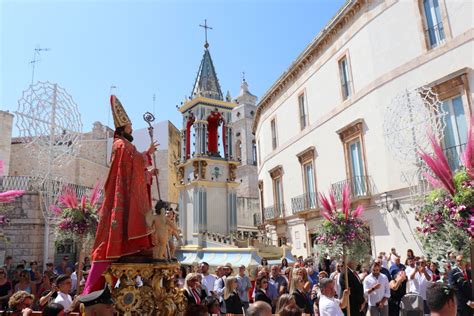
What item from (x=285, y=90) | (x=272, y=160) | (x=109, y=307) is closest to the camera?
(x=109, y=307)

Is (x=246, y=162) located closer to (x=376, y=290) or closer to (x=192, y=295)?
(x=376, y=290)

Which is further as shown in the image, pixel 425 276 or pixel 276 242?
pixel 276 242

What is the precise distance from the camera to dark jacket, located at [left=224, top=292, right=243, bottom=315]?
20.8ft

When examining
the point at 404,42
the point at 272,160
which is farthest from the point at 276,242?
the point at 404,42

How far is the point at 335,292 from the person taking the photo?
6441 millimetres

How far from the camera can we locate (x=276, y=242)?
22.1 meters

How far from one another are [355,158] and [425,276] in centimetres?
784

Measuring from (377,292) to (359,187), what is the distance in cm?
758

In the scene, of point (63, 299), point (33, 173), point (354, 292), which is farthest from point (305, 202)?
point (63, 299)

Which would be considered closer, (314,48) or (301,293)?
(301,293)

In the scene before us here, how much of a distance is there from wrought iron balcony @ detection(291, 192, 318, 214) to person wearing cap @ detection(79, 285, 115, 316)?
14.4 metres

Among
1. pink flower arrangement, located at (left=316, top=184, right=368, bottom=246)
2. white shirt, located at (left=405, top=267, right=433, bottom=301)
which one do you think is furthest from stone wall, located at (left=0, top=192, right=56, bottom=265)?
white shirt, located at (left=405, top=267, right=433, bottom=301)

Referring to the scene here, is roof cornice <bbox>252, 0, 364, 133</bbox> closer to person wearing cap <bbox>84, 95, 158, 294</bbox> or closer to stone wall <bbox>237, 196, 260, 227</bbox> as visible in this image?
stone wall <bbox>237, 196, 260, 227</bbox>

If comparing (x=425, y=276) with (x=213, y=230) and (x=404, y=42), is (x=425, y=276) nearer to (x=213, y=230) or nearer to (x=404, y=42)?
(x=404, y=42)
